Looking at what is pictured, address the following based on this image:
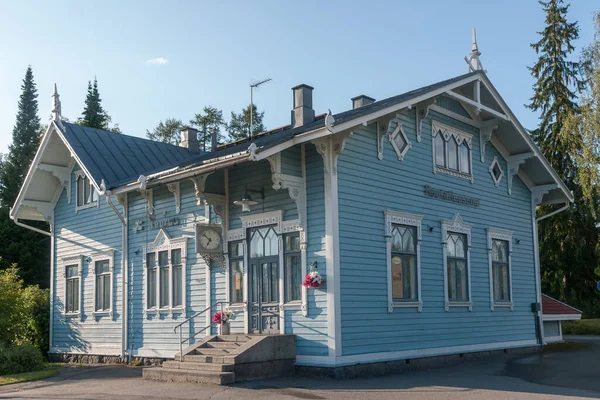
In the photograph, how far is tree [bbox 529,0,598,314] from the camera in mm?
34875

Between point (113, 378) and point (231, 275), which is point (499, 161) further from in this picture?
point (113, 378)

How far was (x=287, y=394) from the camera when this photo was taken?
11688 millimetres

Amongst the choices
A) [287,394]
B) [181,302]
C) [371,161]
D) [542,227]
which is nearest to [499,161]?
[371,161]

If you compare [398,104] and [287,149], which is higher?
[398,104]

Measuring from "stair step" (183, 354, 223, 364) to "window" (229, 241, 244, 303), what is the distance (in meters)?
2.16

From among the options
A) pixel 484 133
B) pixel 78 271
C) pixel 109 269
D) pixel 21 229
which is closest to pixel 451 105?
pixel 484 133

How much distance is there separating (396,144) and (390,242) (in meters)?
2.37

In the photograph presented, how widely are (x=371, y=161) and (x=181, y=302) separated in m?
5.99

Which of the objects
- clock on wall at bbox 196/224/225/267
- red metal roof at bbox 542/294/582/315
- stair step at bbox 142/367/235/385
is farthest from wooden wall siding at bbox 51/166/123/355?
red metal roof at bbox 542/294/582/315

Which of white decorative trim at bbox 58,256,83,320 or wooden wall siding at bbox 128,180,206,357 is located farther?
white decorative trim at bbox 58,256,83,320

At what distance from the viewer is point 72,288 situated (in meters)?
21.4

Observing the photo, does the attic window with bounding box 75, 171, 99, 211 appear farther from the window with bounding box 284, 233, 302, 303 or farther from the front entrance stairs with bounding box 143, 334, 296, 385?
the window with bounding box 284, 233, 302, 303

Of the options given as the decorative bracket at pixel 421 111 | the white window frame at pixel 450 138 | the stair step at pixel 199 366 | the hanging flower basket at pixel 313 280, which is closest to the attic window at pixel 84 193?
the stair step at pixel 199 366

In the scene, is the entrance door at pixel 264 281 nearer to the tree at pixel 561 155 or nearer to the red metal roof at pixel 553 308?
the red metal roof at pixel 553 308
